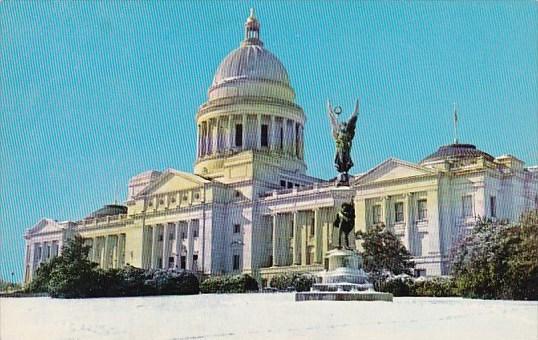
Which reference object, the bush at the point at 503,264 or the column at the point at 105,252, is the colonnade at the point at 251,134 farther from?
the bush at the point at 503,264

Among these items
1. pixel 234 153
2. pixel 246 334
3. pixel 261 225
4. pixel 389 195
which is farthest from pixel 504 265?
pixel 234 153

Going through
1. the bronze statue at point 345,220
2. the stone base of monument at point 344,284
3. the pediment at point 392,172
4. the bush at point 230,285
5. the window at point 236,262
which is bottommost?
the bush at point 230,285

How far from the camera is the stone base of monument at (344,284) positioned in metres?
20.5

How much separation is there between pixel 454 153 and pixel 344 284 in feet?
119

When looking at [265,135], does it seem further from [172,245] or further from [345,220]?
[345,220]

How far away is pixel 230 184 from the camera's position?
64688mm

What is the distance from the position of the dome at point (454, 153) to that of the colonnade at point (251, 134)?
1939cm

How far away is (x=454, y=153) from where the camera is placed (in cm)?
5503

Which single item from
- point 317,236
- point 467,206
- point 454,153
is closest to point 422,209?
point 467,206

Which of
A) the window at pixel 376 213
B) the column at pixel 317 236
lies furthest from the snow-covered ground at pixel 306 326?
the column at pixel 317 236

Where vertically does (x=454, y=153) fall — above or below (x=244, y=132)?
below

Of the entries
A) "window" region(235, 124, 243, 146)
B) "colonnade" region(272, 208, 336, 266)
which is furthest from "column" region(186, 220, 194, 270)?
"window" region(235, 124, 243, 146)

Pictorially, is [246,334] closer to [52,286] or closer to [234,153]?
[52,286]

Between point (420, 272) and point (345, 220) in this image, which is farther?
point (420, 272)
